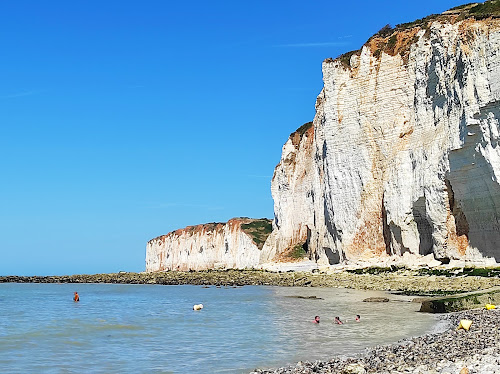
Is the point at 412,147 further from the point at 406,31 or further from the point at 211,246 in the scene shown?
the point at 211,246

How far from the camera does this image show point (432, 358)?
8.47 meters

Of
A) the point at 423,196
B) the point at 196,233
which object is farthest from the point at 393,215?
the point at 196,233

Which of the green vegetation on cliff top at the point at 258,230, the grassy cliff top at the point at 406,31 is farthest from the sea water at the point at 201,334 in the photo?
the green vegetation on cliff top at the point at 258,230

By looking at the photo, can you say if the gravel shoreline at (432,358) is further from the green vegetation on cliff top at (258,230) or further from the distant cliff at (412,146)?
the green vegetation on cliff top at (258,230)

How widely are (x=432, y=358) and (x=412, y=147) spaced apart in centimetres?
2742

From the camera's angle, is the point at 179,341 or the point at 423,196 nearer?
the point at 179,341

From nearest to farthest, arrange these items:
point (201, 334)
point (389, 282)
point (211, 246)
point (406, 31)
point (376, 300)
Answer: point (201, 334), point (376, 300), point (389, 282), point (406, 31), point (211, 246)

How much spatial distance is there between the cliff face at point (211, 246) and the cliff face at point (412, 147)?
2367 cm

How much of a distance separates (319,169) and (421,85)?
12239 mm

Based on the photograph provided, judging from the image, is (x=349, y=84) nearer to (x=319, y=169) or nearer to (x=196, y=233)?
(x=319, y=169)

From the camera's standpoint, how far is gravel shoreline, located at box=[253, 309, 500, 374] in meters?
7.63

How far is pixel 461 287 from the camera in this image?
21469 millimetres

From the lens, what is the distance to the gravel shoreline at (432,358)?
763cm

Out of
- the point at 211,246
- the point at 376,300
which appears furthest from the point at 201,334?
the point at 211,246
